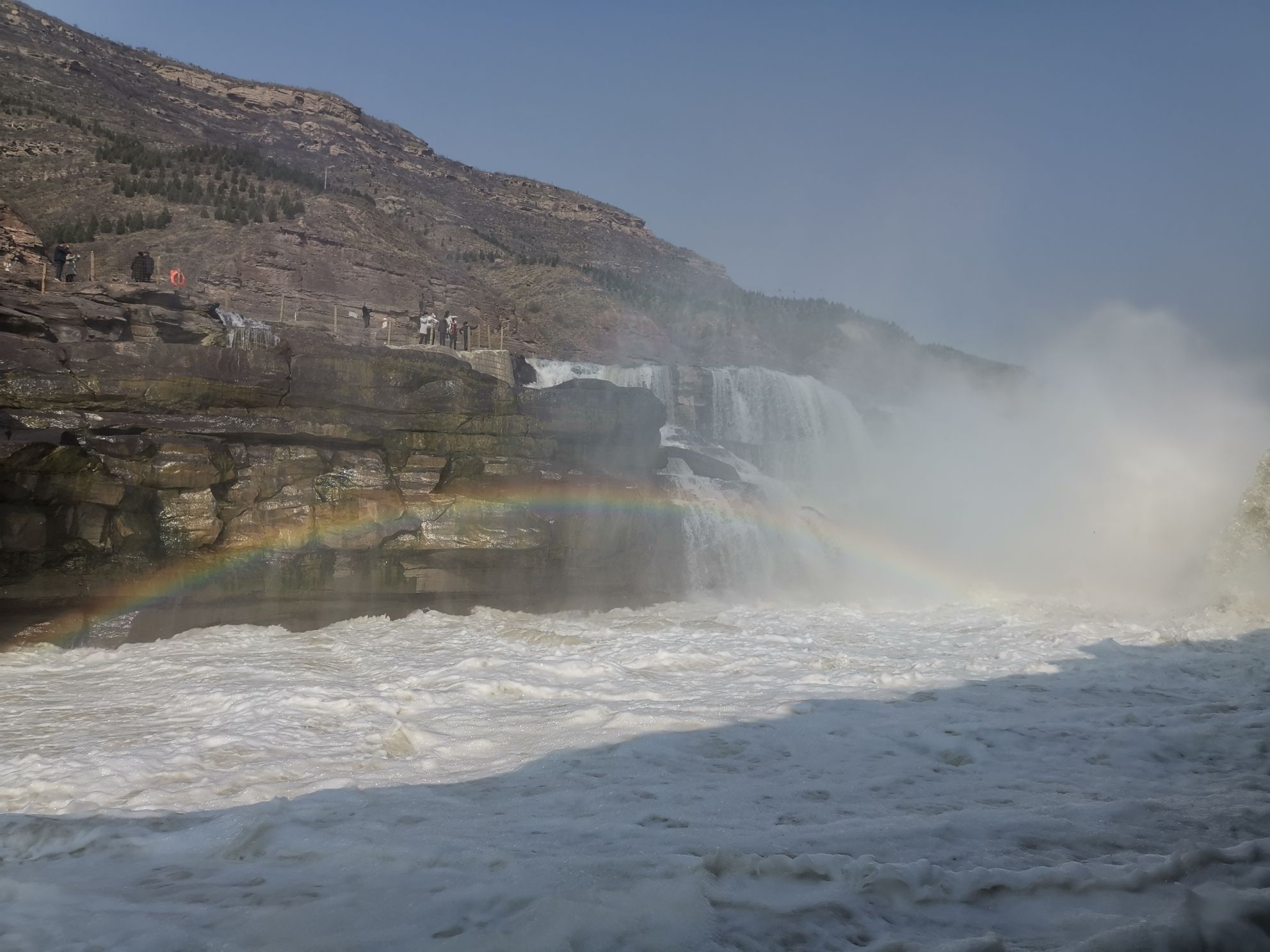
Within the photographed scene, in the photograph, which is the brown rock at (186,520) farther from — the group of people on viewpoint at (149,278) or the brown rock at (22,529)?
the group of people on viewpoint at (149,278)

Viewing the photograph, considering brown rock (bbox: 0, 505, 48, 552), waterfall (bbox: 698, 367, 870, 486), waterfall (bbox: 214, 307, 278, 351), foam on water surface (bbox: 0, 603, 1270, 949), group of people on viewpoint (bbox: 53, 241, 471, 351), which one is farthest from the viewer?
waterfall (bbox: 698, 367, 870, 486)

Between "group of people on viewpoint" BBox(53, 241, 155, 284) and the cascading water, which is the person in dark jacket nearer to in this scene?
"group of people on viewpoint" BBox(53, 241, 155, 284)

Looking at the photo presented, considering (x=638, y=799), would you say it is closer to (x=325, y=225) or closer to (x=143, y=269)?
(x=143, y=269)

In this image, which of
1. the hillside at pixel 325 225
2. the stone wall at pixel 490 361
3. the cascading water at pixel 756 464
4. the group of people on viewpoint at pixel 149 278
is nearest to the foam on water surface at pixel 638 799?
the cascading water at pixel 756 464

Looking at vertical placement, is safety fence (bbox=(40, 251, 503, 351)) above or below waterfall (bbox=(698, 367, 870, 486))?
above

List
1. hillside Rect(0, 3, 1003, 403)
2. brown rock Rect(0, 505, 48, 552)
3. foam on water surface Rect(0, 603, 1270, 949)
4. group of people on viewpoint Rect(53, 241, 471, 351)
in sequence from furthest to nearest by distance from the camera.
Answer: hillside Rect(0, 3, 1003, 403) < group of people on viewpoint Rect(53, 241, 471, 351) < brown rock Rect(0, 505, 48, 552) < foam on water surface Rect(0, 603, 1270, 949)

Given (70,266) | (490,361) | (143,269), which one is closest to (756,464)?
(490,361)

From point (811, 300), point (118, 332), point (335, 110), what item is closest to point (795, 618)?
point (118, 332)

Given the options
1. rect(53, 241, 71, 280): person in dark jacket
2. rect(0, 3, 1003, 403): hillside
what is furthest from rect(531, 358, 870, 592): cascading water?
rect(53, 241, 71, 280): person in dark jacket
